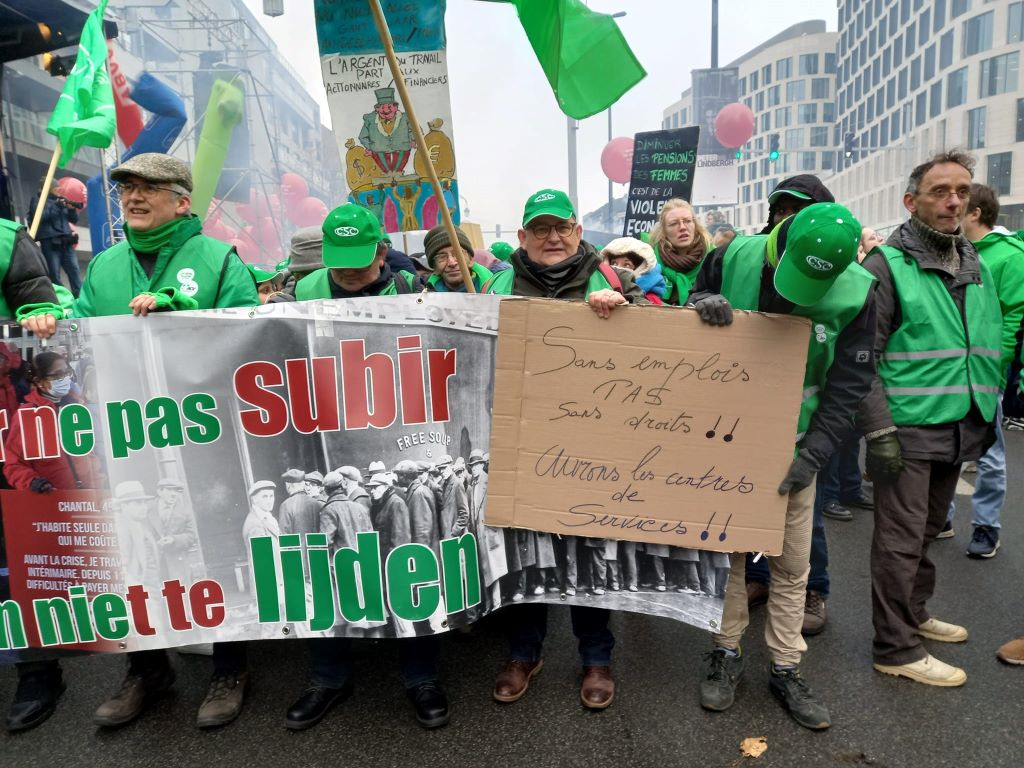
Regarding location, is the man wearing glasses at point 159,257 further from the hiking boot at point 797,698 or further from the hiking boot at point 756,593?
the hiking boot at point 756,593

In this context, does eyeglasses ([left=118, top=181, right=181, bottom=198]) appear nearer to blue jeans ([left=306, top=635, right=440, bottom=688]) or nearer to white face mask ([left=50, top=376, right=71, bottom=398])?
white face mask ([left=50, top=376, right=71, bottom=398])

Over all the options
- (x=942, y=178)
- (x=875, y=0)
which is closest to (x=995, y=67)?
(x=875, y=0)

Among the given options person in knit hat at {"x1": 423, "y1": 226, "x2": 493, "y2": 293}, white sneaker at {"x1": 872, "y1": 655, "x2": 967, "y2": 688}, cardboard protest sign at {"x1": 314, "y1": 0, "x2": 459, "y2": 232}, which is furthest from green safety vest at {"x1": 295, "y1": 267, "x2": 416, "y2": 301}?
white sneaker at {"x1": 872, "y1": 655, "x2": 967, "y2": 688}

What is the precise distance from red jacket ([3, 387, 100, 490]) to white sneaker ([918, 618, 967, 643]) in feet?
11.2

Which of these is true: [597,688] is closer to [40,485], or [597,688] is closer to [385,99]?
[40,485]

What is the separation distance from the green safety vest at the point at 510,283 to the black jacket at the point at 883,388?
1055mm

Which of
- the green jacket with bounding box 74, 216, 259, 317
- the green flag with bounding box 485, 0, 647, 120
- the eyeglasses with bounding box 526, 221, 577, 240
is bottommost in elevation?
the green jacket with bounding box 74, 216, 259, 317

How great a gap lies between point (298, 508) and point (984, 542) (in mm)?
3786

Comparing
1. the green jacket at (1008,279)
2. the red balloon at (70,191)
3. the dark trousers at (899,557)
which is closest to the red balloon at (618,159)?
the red balloon at (70,191)

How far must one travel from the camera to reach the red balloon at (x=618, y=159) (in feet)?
66.0

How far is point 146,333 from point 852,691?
9.55ft

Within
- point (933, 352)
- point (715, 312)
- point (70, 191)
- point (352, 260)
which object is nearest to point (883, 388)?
point (933, 352)

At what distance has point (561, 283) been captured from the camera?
2719mm

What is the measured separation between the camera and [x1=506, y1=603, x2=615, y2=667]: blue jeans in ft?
9.23
